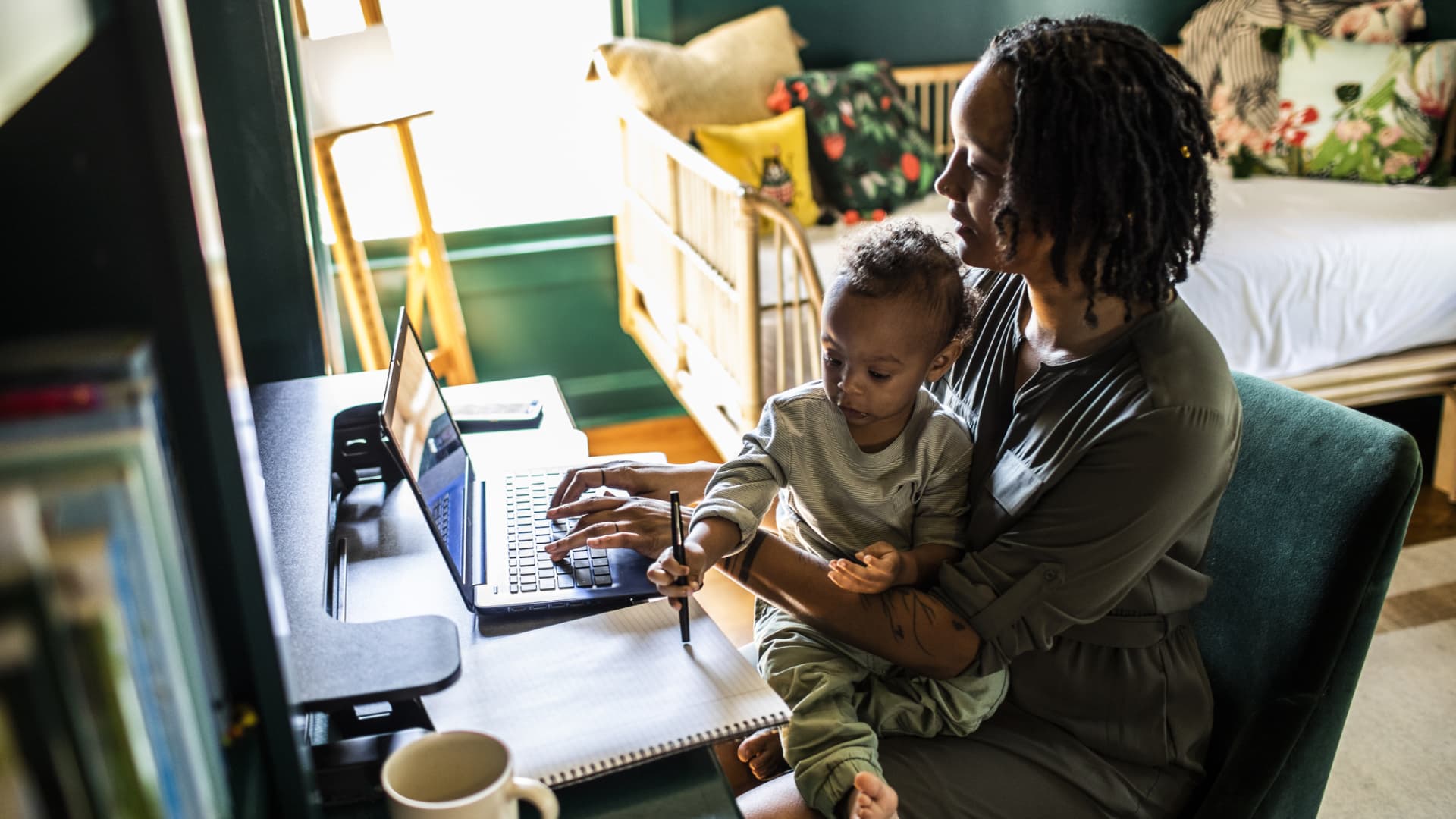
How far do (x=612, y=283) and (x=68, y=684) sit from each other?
313 centimetres

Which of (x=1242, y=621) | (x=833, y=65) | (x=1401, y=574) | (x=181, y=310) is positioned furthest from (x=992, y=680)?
(x=833, y=65)

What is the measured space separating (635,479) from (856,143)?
6.75 ft

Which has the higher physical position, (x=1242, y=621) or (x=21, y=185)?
(x=21, y=185)

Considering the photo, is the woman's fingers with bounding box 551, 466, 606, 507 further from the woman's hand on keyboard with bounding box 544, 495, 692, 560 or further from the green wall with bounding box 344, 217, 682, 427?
the green wall with bounding box 344, 217, 682, 427

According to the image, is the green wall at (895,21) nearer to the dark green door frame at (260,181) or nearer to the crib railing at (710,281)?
the crib railing at (710,281)

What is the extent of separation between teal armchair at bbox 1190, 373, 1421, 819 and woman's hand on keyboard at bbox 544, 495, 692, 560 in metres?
0.59

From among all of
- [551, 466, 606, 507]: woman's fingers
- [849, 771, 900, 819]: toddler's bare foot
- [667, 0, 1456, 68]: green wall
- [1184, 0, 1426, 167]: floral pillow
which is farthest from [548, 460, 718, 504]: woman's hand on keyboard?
[1184, 0, 1426, 167]: floral pillow

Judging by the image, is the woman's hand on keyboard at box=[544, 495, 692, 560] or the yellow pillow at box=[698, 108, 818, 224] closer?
the woman's hand on keyboard at box=[544, 495, 692, 560]

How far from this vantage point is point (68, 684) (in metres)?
0.34

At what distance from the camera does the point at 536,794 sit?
0.72 meters

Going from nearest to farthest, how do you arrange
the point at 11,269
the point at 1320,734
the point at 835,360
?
the point at 11,269, the point at 1320,734, the point at 835,360

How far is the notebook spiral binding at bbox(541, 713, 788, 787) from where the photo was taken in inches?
33.7

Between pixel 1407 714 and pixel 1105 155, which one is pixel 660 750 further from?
pixel 1407 714

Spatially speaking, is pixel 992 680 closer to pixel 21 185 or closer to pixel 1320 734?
pixel 1320 734
